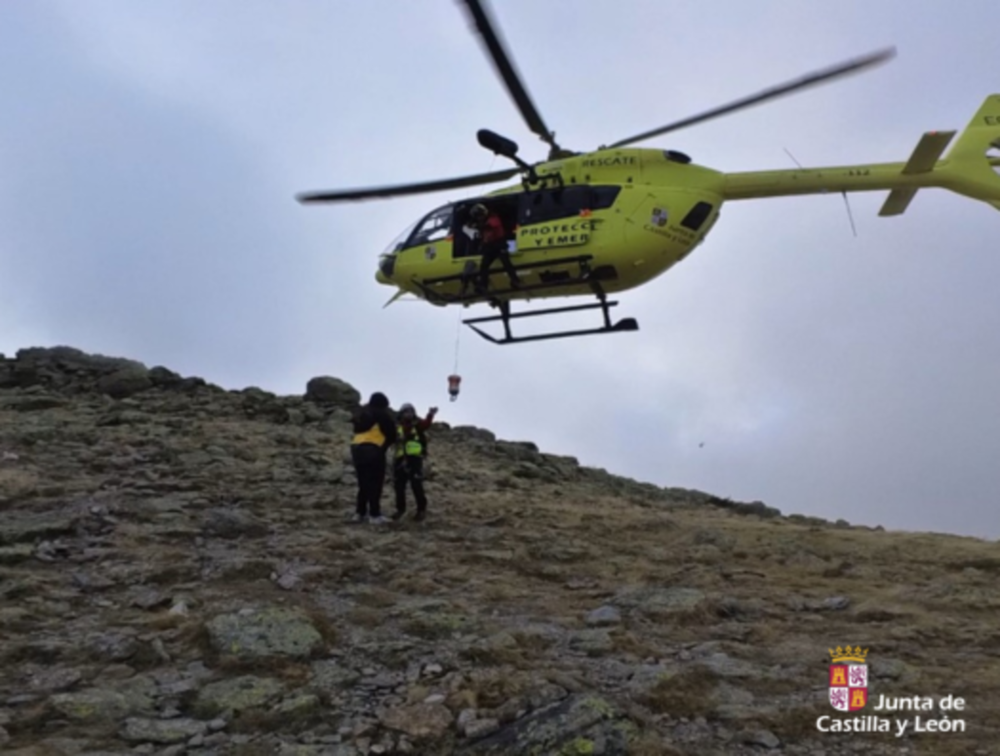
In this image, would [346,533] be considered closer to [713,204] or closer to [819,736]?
[819,736]

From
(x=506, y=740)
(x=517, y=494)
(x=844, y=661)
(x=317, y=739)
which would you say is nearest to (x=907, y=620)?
(x=844, y=661)

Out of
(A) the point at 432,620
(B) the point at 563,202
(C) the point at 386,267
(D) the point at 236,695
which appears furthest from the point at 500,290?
(D) the point at 236,695

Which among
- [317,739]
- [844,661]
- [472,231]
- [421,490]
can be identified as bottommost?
[317,739]

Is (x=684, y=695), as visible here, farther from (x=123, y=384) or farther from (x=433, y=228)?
(x=123, y=384)

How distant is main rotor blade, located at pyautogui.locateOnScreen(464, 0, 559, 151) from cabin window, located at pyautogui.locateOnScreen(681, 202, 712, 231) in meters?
2.55

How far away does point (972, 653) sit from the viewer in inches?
265

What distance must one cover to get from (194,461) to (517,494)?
5.57m

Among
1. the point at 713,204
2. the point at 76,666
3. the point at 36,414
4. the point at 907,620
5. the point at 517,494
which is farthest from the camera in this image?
the point at 36,414

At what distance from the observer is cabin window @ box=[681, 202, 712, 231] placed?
1258cm

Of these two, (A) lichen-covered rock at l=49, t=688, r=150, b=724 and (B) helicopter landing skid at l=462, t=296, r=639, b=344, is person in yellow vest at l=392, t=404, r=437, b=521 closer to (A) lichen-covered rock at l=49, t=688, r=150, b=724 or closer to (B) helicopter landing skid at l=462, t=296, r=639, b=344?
(B) helicopter landing skid at l=462, t=296, r=639, b=344

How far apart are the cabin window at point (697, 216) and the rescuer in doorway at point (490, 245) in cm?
273

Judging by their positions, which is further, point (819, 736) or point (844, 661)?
point (844, 661)

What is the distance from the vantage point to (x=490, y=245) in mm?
12953

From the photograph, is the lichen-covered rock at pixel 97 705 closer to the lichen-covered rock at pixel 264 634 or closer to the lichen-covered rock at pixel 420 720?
the lichen-covered rock at pixel 264 634
